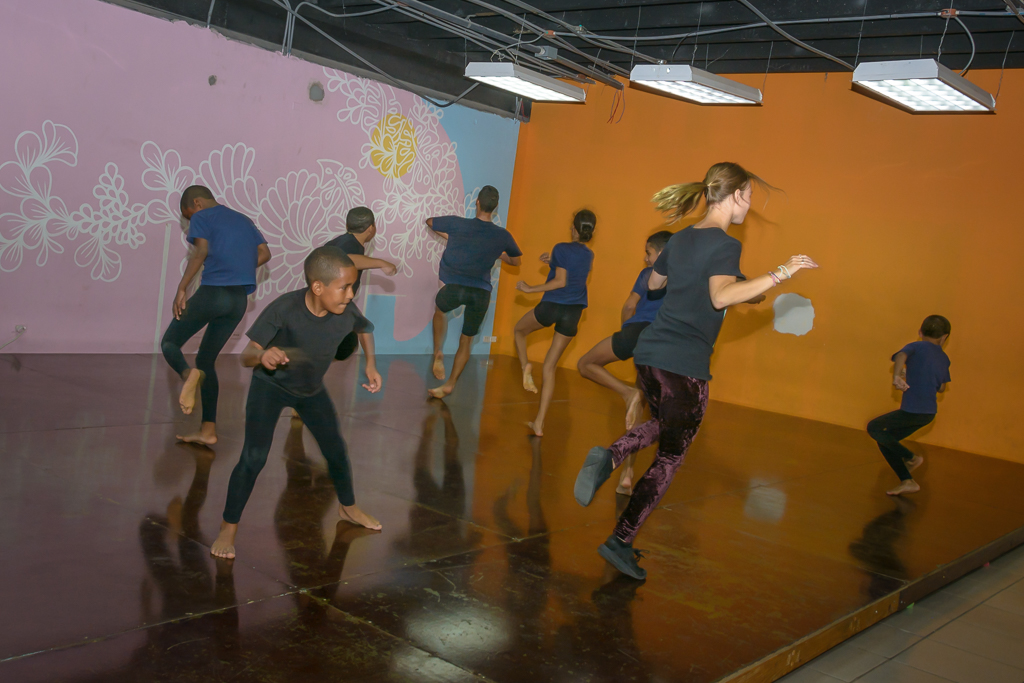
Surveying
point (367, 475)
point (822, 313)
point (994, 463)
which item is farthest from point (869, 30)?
point (367, 475)

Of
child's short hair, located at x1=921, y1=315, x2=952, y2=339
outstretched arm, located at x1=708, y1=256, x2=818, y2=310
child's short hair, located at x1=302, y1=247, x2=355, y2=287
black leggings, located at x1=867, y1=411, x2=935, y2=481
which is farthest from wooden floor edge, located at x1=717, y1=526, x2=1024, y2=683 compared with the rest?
child's short hair, located at x1=302, y1=247, x2=355, y2=287

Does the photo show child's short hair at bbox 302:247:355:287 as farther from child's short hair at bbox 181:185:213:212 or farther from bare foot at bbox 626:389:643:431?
bare foot at bbox 626:389:643:431

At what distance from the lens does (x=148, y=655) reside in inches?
90.4

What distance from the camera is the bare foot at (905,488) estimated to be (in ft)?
17.7

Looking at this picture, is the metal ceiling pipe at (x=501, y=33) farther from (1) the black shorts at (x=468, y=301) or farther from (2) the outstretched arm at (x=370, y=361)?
(2) the outstretched arm at (x=370, y=361)

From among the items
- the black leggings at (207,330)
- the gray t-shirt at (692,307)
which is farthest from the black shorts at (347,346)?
the gray t-shirt at (692,307)

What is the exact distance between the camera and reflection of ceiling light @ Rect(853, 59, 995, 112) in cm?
524

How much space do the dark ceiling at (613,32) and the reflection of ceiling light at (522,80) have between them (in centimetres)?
32

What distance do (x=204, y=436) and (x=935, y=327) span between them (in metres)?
4.44

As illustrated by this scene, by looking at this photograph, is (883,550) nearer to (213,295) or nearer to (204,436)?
(204,436)

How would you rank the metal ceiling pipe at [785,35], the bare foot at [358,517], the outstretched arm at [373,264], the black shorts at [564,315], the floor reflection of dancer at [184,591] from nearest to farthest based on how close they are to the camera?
the floor reflection of dancer at [184,591] → the bare foot at [358,517] → the outstretched arm at [373,264] → the black shorts at [564,315] → the metal ceiling pipe at [785,35]

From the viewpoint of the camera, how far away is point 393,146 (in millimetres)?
8266

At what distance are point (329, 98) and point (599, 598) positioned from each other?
5789 mm

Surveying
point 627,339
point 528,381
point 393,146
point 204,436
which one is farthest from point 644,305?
point 393,146
